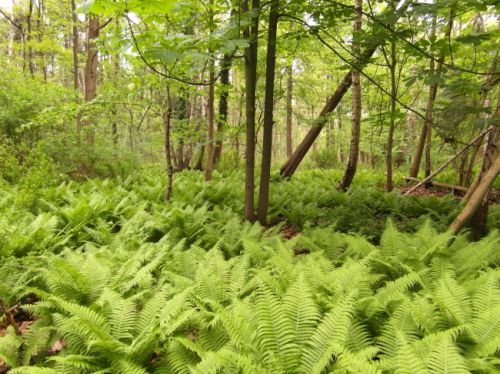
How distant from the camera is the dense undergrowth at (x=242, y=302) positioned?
2.25 m

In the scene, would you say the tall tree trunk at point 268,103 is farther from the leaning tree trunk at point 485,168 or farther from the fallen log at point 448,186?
the fallen log at point 448,186

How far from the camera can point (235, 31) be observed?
11.2 ft

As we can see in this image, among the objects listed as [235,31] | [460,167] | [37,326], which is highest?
[235,31]

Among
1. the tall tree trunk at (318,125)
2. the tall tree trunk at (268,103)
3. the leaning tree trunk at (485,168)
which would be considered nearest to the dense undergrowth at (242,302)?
the tall tree trunk at (268,103)

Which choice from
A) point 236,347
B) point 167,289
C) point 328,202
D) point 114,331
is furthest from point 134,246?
point 328,202

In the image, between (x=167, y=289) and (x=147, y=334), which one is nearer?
(x=147, y=334)

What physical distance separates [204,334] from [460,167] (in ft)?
29.0

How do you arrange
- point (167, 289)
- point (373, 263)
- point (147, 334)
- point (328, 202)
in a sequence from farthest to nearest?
point (328, 202) < point (373, 263) < point (167, 289) < point (147, 334)

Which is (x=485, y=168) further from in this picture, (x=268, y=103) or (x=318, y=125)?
(x=318, y=125)

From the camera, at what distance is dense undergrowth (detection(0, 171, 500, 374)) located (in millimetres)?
2248

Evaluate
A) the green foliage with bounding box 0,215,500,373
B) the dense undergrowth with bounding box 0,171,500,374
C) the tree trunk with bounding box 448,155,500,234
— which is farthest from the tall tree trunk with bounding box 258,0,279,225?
the tree trunk with bounding box 448,155,500,234

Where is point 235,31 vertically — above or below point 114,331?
above

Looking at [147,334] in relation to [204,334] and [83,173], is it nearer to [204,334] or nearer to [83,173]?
→ [204,334]

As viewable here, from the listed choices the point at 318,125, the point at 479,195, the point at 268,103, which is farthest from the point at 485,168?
the point at 318,125
